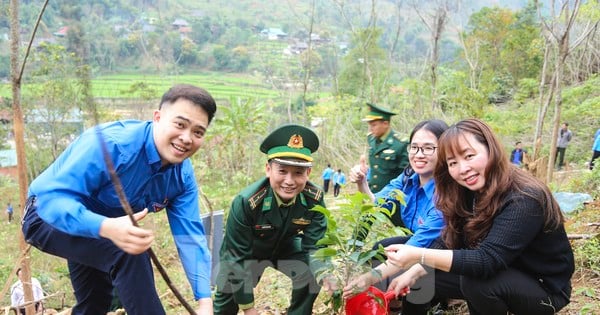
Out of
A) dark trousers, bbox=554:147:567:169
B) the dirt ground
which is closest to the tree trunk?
the dirt ground

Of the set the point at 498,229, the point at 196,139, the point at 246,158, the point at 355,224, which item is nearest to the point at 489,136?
the point at 498,229

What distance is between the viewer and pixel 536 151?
8516mm

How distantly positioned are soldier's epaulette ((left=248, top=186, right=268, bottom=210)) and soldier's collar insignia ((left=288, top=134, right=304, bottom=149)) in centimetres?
32

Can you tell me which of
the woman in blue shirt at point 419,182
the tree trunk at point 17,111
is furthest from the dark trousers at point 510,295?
the tree trunk at point 17,111

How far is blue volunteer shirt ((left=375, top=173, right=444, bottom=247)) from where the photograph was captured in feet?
9.35

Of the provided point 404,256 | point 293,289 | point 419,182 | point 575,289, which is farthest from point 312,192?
point 575,289

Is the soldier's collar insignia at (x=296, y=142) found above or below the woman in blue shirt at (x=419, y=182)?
above

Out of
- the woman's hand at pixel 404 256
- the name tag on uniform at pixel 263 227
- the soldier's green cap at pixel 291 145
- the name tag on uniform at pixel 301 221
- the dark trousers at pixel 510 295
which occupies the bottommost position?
the dark trousers at pixel 510 295

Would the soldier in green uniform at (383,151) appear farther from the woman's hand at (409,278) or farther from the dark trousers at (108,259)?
the dark trousers at (108,259)

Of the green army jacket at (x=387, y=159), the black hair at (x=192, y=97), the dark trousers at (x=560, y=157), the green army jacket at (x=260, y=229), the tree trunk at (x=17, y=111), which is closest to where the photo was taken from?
the black hair at (x=192, y=97)

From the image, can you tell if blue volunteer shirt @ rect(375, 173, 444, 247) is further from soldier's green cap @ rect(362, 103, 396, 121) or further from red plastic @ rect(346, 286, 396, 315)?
soldier's green cap @ rect(362, 103, 396, 121)

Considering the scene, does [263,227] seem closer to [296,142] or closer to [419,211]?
[296,142]

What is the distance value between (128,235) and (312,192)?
5.27 ft

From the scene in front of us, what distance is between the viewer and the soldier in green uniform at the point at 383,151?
4930mm
